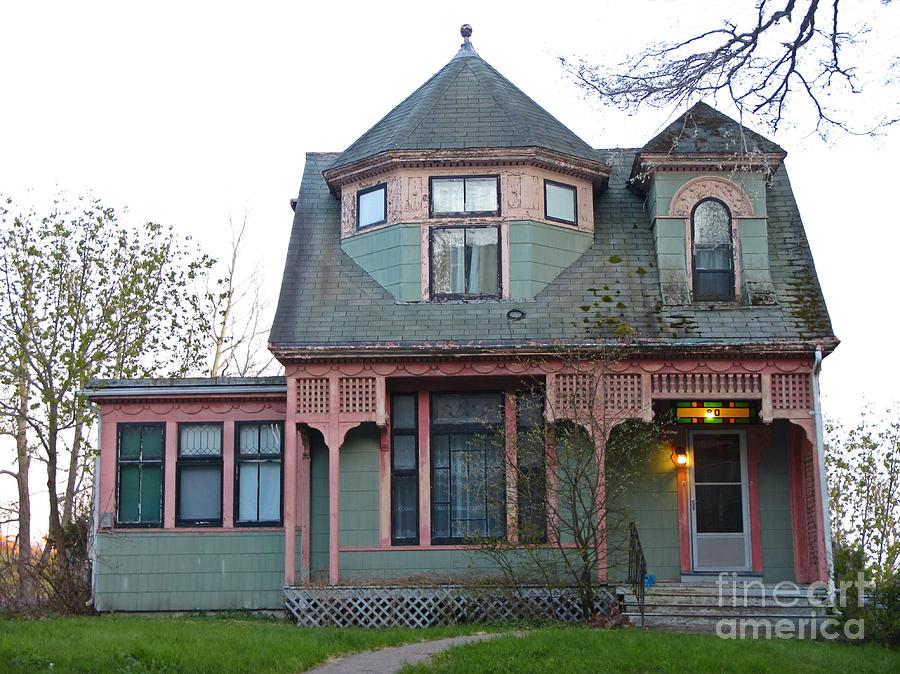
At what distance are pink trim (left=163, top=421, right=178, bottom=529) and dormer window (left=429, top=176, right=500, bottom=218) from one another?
207 inches

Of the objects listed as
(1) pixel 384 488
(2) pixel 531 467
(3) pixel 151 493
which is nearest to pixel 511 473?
(2) pixel 531 467

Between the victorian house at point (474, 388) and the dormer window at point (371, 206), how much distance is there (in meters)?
0.03

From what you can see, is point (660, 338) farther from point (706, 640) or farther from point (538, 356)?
point (706, 640)

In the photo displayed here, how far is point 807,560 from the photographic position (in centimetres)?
1700

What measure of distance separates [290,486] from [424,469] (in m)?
2.02

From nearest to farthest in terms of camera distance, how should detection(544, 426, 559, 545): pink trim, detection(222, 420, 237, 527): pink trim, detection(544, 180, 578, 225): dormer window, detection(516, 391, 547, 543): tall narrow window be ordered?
detection(544, 426, 559, 545): pink trim, detection(516, 391, 547, 543): tall narrow window, detection(222, 420, 237, 527): pink trim, detection(544, 180, 578, 225): dormer window

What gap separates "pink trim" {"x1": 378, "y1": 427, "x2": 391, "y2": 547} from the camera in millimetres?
16969

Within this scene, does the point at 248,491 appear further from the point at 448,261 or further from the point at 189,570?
the point at 448,261

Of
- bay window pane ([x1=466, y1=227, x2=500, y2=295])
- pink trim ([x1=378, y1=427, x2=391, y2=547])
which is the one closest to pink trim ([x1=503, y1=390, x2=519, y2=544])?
pink trim ([x1=378, y1=427, x2=391, y2=547])

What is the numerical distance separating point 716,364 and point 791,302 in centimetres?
175

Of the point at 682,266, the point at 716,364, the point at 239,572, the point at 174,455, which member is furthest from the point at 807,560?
the point at 174,455

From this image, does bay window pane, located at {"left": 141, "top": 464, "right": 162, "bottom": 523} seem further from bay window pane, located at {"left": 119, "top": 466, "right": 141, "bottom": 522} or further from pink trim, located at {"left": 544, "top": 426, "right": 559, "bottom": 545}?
pink trim, located at {"left": 544, "top": 426, "right": 559, "bottom": 545}

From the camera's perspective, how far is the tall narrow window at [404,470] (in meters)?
17.2

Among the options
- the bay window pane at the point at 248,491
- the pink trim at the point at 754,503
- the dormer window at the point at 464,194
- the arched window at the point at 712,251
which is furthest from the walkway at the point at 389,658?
the dormer window at the point at 464,194
